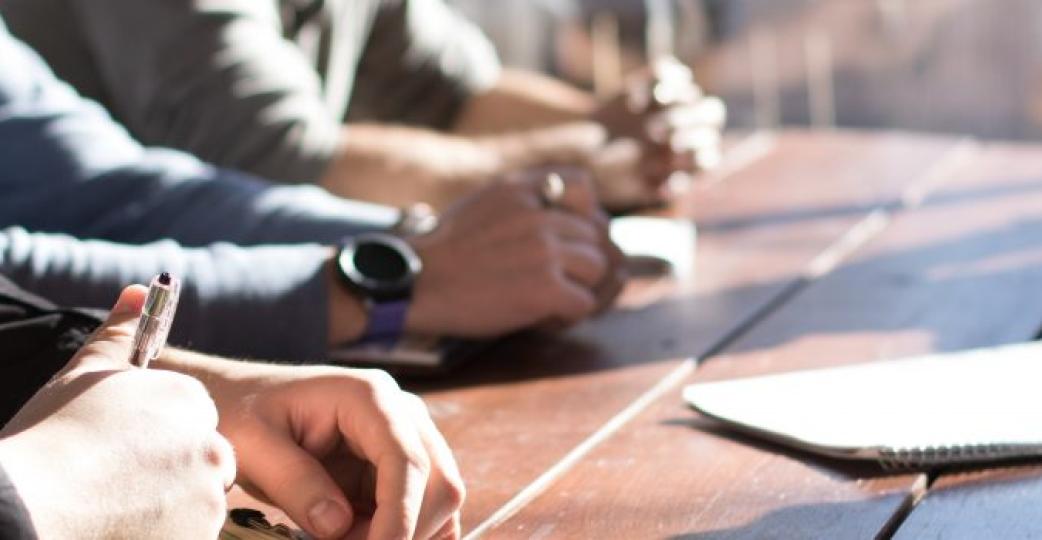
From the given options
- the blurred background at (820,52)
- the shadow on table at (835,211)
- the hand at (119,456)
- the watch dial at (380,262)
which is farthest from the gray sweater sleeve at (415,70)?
the blurred background at (820,52)

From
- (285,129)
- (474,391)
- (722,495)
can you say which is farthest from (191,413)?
(285,129)

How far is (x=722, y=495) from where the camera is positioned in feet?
3.09

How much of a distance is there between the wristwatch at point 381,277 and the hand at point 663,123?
0.65 m

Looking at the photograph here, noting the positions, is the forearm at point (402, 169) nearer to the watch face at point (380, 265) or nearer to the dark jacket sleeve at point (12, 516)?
the watch face at point (380, 265)

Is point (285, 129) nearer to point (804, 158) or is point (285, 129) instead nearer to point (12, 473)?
point (804, 158)

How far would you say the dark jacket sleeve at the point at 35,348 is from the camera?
1.02 m

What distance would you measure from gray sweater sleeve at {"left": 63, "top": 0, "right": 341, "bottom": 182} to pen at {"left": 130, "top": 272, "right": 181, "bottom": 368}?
1.00m

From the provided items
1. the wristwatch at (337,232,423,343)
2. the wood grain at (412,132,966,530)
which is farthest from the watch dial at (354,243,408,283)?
the wood grain at (412,132,966,530)

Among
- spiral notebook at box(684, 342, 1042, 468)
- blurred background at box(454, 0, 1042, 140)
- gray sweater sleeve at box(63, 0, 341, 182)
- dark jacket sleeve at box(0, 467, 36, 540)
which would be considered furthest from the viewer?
blurred background at box(454, 0, 1042, 140)

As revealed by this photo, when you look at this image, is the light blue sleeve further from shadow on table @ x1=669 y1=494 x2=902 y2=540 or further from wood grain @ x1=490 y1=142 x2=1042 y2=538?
shadow on table @ x1=669 y1=494 x2=902 y2=540

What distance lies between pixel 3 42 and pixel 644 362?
59 cm

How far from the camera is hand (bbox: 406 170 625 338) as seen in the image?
1.34 m

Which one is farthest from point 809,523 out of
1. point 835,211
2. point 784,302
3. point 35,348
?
point 835,211

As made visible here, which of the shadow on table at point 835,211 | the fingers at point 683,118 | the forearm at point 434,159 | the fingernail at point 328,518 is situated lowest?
the forearm at point 434,159
